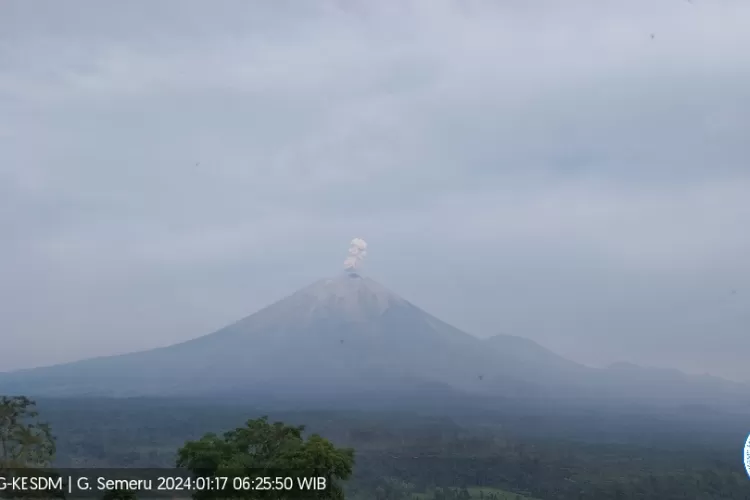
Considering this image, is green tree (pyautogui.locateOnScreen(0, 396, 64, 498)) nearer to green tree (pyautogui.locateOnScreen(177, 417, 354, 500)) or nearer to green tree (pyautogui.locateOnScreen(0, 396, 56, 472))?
green tree (pyautogui.locateOnScreen(0, 396, 56, 472))

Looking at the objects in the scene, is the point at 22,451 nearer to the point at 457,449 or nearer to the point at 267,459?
the point at 267,459

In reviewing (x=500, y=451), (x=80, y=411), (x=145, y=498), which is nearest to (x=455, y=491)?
(x=500, y=451)

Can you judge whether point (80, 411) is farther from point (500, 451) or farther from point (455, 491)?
point (455, 491)

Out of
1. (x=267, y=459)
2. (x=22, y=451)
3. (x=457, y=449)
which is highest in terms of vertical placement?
(x=22, y=451)

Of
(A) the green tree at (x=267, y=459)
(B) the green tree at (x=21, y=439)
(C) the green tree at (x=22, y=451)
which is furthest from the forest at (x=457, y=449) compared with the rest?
(A) the green tree at (x=267, y=459)

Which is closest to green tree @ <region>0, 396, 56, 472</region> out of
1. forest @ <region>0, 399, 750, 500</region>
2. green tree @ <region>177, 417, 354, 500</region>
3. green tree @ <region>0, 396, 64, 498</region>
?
green tree @ <region>0, 396, 64, 498</region>

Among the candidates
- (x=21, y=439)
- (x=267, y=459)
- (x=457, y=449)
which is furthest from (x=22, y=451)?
(x=457, y=449)
